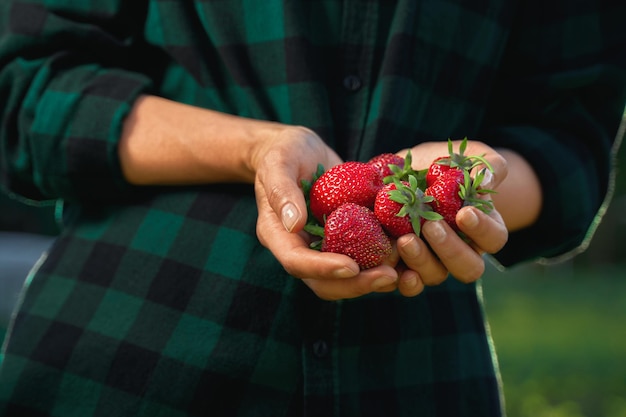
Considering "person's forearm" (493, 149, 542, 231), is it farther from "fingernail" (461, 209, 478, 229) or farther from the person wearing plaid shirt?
"fingernail" (461, 209, 478, 229)

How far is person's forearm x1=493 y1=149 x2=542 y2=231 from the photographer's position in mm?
1276

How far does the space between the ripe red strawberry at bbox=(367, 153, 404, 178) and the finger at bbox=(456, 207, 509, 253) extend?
0.60 ft

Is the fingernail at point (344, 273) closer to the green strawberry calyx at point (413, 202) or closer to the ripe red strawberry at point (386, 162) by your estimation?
the green strawberry calyx at point (413, 202)

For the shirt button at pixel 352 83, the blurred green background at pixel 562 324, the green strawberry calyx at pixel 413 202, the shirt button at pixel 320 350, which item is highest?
the shirt button at pixel 352 83

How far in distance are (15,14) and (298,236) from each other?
27.2 inches

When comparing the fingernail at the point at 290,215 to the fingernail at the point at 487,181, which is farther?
the fingernail at the point at 487,181

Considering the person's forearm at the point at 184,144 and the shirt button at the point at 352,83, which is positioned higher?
the shirt button at the point at 352,83

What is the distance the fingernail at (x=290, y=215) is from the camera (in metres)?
0.96

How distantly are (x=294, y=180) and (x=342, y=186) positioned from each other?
0.10 meters

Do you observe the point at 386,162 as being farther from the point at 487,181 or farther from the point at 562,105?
the point at 562,105

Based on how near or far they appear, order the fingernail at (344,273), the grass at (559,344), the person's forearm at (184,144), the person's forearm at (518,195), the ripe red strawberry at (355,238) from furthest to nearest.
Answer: the grass at (559,344) < the person's forearm at (518,195) < the person's forearm at (184,144) < the ripe red strawberry at (355,238) < the fingernail at (344,273)

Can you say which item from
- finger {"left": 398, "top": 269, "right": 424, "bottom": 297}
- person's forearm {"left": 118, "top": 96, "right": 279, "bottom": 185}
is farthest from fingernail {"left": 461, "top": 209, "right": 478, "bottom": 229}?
person's forearm {"left": 118, "top": 96, "right": 279, "bottom": 185}

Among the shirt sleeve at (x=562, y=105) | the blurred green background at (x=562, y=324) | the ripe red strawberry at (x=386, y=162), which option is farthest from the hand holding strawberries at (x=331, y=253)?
the blurred green background at (x=562, y=324)

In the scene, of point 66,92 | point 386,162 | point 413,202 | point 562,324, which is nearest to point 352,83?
point 386,162
